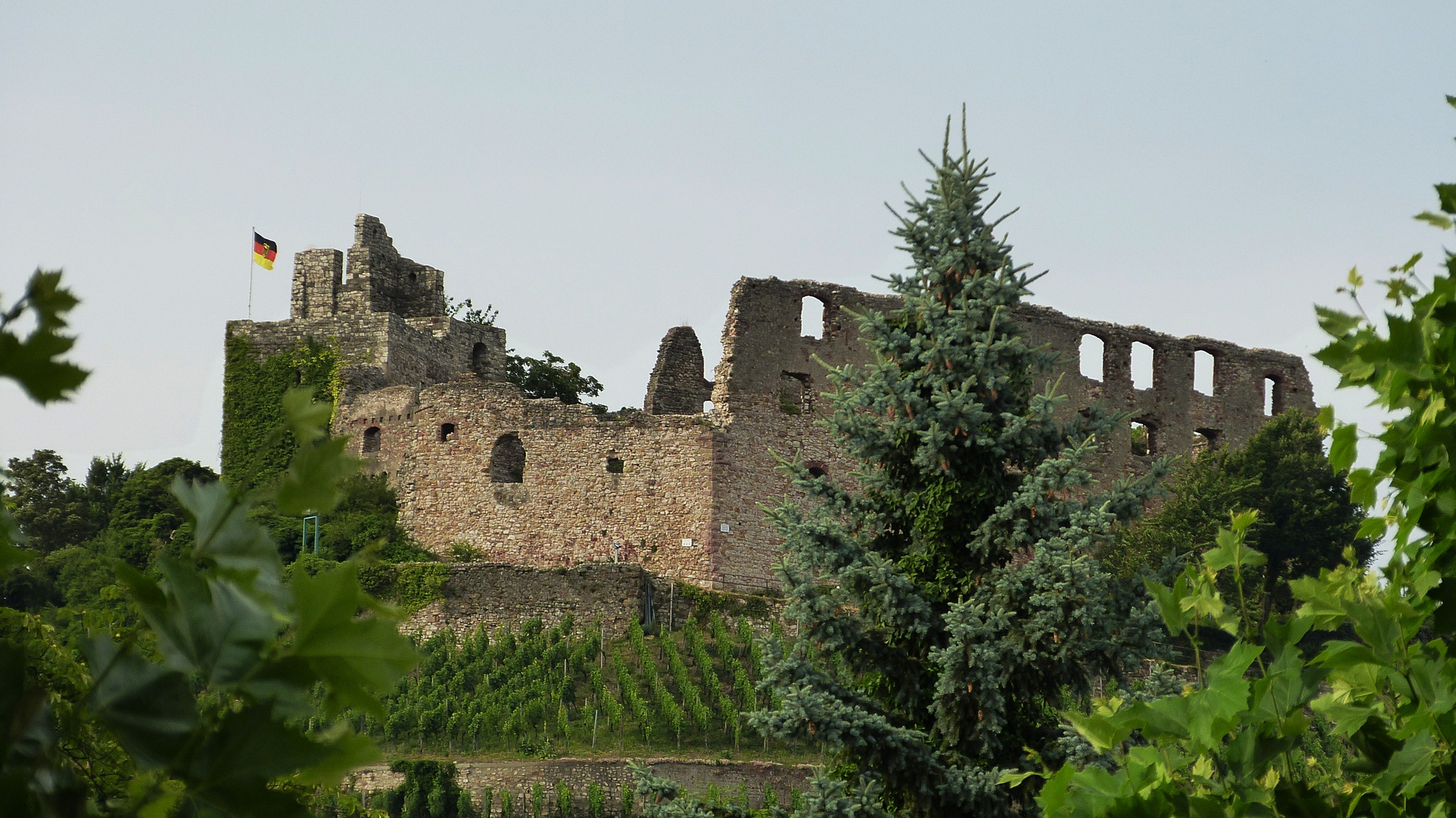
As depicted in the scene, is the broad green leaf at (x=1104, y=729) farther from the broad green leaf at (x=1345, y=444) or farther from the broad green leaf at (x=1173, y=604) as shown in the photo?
the broad green leaf at (x=1345, y=444)

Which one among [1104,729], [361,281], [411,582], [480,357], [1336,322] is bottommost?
[411,582]

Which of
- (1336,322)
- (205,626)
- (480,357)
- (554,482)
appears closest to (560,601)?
(554,482)

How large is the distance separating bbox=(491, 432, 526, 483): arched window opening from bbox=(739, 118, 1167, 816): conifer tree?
18.0m

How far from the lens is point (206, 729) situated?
1276 mm

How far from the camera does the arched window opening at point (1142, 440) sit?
3219cm

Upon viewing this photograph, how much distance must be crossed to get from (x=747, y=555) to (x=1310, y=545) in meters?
11.6

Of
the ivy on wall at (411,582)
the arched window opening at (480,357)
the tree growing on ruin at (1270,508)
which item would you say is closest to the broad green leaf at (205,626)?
the ivy on wall at (411,582)

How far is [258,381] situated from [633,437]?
9.34 metres

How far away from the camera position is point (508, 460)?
28.4 m

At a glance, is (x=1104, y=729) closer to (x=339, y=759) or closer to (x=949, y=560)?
(x=339, y=759)

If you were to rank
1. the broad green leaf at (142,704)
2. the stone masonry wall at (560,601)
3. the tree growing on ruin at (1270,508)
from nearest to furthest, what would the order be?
1. the broad green leaf at (142,704)
2. the stone masonry wall at (560,601)
3. the tree growing on ruin at (1270,508)

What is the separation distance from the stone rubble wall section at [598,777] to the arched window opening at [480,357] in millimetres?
15955

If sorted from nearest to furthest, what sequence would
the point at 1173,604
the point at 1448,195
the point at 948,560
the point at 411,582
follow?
1. the point at 1173,604
2. the point at 1448,195
3. the point at 948,560
4. the point at 411,582

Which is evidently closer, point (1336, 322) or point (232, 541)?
point (232, 541)
